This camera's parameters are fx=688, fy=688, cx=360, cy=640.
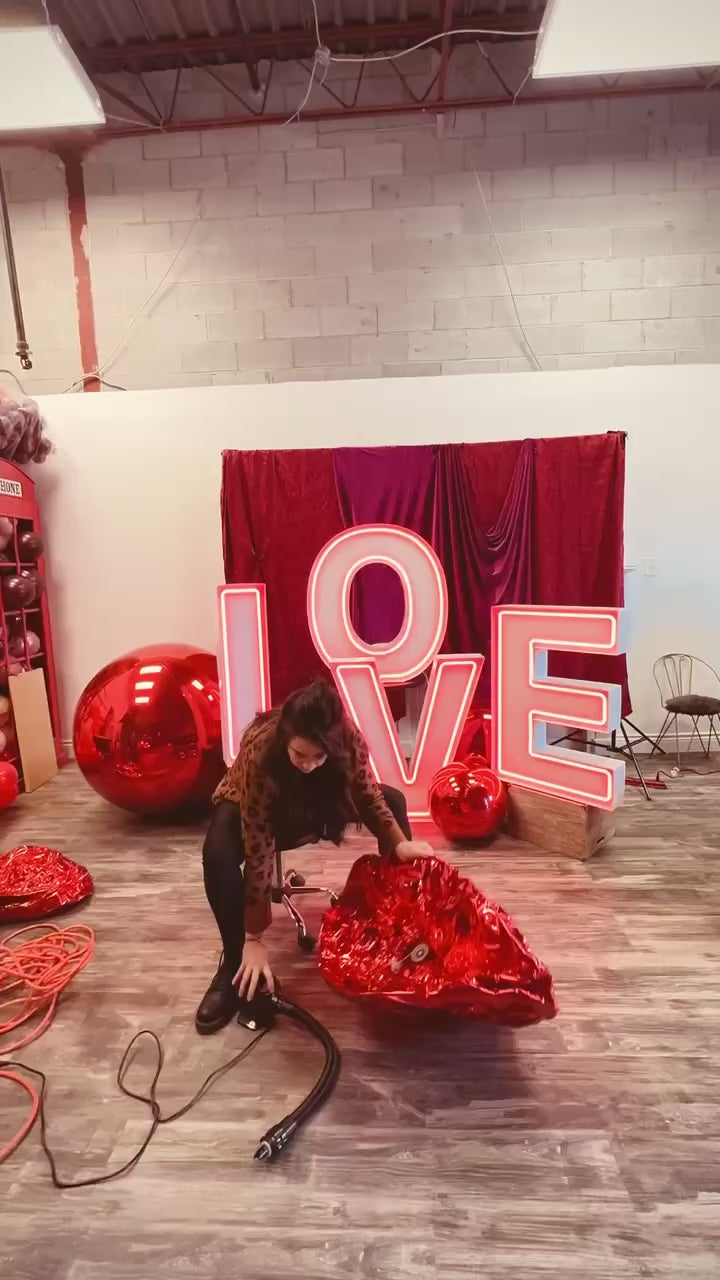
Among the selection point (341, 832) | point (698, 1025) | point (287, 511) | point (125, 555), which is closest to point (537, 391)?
point (287, 511)

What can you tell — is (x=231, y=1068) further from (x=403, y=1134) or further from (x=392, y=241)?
(x=392, y=241)

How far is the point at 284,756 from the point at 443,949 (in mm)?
660

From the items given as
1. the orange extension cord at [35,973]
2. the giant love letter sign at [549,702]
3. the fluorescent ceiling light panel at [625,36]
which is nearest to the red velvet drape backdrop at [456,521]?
the giant love letter sign at [549,702]

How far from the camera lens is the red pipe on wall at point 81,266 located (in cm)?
443

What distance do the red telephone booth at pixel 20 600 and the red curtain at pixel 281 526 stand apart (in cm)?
115

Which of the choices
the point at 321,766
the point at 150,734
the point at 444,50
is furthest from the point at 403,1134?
the point at 444,50

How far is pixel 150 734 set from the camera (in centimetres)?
306

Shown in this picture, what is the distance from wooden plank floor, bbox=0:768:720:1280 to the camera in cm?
132

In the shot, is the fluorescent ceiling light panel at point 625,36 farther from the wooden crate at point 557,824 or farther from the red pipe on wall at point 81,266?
the wooden crate at point 557,824

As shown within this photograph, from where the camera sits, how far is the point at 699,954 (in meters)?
2.21

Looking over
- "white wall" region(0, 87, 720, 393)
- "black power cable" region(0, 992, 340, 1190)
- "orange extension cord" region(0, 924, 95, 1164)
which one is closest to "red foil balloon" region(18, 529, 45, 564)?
"white wall" region(0, 87, 720, 393)

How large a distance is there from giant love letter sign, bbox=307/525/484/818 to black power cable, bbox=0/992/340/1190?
3.94 feet

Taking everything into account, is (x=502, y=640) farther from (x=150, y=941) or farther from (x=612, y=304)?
(x=612, y=304)

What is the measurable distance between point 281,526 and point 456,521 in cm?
99
